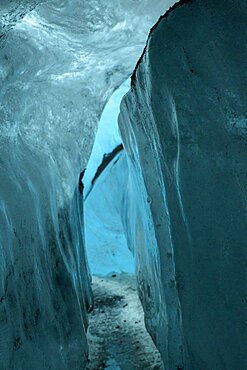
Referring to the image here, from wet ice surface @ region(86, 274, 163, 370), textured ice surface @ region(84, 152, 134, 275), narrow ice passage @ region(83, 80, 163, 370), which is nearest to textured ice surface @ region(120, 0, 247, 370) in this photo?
wet ice surface @ region(86, 274, 163, 370)

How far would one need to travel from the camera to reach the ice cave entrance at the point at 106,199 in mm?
8758

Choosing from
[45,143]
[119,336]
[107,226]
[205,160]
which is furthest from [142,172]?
[107,226]

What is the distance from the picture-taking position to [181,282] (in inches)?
90.4

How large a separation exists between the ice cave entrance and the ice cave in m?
3.68

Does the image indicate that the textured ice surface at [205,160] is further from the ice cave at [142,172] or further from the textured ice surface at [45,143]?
the textured ice surface at [45,143]

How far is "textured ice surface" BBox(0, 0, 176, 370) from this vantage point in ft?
8.27

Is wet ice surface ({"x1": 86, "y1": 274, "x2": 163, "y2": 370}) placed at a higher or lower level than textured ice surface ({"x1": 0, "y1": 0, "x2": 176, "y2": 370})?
lower

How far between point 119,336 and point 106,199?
5.83 meters

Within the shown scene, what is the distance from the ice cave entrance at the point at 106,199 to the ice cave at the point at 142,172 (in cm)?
368

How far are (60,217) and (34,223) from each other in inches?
36.2

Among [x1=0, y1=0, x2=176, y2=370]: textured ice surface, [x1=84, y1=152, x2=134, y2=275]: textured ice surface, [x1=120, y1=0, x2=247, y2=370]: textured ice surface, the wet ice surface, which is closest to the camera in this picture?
[x1=120, y1=0, x2=247, y2=370]: textured ice surface

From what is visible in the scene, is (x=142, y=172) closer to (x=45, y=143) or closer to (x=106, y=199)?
(x=45, y=143)

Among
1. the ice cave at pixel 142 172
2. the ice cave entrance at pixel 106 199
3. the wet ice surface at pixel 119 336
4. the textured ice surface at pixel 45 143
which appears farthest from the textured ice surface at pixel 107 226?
the textured ice surface at pixel 45 143

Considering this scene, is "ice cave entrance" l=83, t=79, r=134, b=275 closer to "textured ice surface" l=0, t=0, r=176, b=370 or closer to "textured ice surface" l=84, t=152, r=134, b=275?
"textured ice surface" l=84, t=152, r=134, b=275
